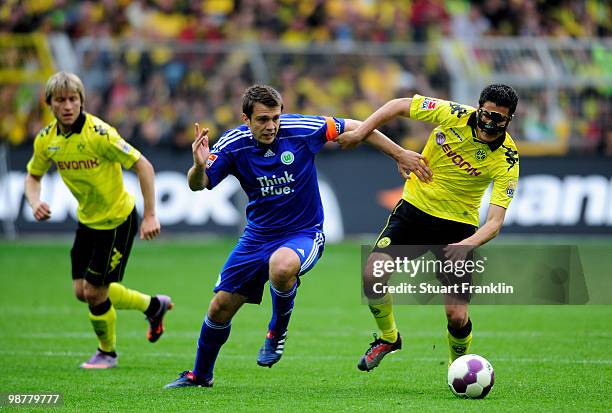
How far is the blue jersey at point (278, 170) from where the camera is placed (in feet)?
26.3

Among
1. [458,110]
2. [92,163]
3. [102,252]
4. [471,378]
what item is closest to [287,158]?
[458,110]

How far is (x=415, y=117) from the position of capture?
854 cm

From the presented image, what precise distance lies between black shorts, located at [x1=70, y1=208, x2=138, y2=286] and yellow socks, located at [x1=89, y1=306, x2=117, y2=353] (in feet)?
0.93

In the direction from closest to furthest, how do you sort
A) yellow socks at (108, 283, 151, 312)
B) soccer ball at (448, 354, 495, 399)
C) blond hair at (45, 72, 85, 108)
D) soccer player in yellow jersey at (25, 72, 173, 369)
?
1. soccer ball at (448, 354, 495, 399)
2. blond hair at (45, 72, 85, 108)
3. soccer player in yellow jersey at (25, 72, 173, 369)
4. yellow socks at (108, 283, 151, 312)

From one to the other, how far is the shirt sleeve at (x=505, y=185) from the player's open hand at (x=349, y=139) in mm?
1094

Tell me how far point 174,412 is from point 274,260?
1.32m

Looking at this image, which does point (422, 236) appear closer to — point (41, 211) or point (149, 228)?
point (149, 228)

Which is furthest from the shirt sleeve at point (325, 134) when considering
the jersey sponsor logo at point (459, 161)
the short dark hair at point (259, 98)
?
the jersey sponsor logo at point (459, 161)

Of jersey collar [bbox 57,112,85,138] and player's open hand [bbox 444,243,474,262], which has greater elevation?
jersey collar [bbox 57,112,85,138]

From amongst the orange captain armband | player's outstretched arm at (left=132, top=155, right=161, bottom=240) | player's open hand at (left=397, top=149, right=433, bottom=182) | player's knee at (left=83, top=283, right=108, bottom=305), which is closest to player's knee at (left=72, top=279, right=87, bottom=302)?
player's knee at (left=83, top=283, right=108, bottom=305)

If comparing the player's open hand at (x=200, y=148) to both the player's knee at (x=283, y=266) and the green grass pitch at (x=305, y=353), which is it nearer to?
the player's knee at (x=283, y=266)

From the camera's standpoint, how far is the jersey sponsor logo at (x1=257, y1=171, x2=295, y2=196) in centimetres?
803

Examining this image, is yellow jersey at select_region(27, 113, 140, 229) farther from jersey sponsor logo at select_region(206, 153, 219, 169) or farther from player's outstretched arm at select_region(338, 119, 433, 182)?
player's outstretched arm at select_region(338, 119, 433, 182)

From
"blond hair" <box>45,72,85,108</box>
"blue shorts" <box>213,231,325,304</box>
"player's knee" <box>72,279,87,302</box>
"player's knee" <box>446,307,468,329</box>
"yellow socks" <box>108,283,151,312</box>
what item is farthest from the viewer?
"yellow socks" <box>108,283,151,312</box>
